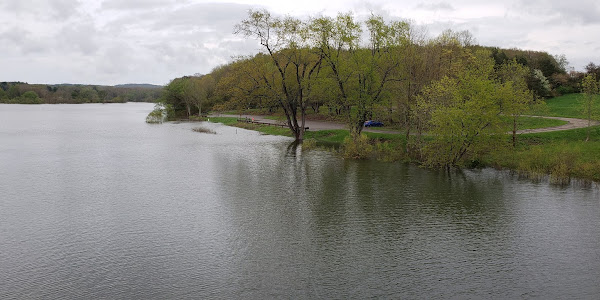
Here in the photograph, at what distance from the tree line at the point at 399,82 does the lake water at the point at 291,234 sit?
16.9 feet

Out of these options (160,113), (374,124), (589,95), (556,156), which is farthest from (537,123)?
(160,113)

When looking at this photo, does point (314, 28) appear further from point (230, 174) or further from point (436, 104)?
point (230, 174)

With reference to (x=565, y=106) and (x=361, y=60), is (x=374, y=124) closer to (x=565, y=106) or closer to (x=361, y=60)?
(x=361, y=60)

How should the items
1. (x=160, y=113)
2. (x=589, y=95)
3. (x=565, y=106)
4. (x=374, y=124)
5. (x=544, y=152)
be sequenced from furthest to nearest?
1. (x=160, y=113)
2. (x=565, y=106)
3. (x=374, y=124)
4. (x=589, y=95)
5. (x=544, y=152)

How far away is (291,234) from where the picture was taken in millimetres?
24453

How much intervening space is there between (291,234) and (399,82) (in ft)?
108

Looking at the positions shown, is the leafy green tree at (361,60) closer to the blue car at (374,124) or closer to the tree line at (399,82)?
the tree line at (399,82)

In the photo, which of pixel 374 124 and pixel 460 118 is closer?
pixel 460 118

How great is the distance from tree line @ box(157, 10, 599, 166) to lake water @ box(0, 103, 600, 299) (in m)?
5.16

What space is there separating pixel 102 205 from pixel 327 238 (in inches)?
630

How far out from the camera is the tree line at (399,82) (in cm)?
4203

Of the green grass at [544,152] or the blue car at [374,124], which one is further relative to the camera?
the blue car at [374,124]

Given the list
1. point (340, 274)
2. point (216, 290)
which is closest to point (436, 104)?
point (340, 274)

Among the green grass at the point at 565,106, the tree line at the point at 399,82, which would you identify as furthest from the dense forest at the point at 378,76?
the green grass at the point at 565,106
